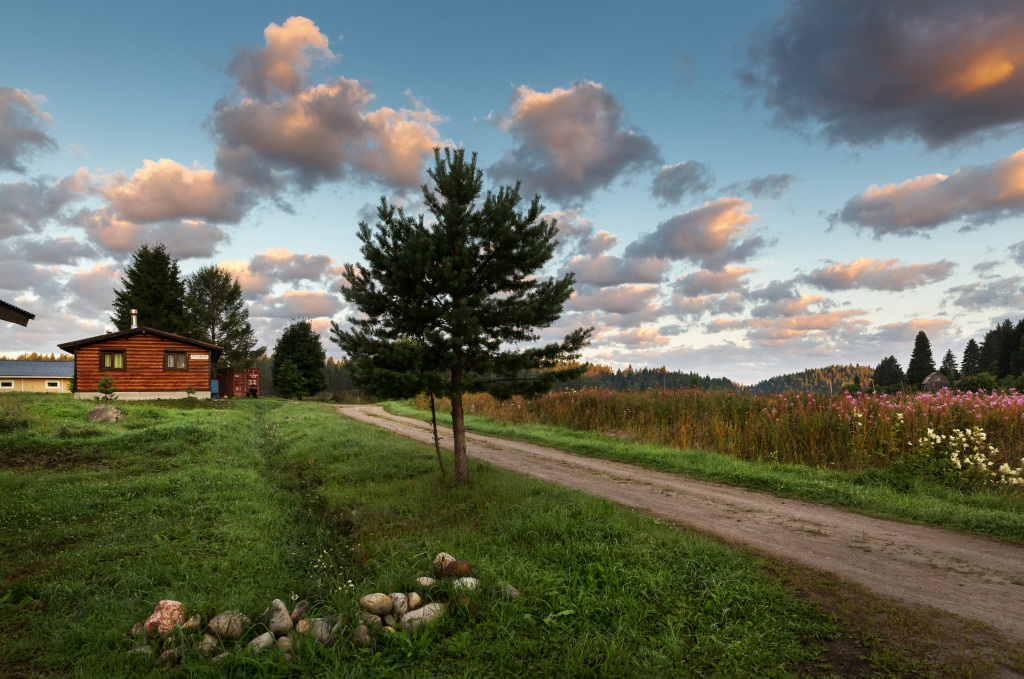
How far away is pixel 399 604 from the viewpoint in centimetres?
461

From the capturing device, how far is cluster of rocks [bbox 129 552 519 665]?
4.14 meters

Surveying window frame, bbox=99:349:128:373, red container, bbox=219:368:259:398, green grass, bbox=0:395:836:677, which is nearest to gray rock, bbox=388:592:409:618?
green grass, bbox=0:395:836:677

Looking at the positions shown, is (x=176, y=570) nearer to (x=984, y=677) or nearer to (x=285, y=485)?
(x=285, y=485)

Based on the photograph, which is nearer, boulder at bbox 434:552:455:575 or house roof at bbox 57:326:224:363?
boulder at bbox 434:552:455:575

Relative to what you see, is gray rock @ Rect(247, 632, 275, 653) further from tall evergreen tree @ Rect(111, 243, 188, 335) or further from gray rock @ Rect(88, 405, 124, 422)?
tall evergreen tree @ Rect(111, 243, 188, 335)

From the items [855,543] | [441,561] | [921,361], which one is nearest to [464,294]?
[441,561]

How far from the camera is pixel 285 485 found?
1115 cm

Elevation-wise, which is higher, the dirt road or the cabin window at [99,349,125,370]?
the cabin window at [99,349,125,370]

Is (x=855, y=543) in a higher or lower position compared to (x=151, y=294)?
lower

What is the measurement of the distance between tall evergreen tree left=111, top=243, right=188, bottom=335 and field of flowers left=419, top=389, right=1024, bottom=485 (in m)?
44.2

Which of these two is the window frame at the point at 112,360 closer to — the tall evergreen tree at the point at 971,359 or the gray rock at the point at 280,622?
the gray rock at the point at 280,622

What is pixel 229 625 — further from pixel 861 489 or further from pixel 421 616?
pixel 861 489

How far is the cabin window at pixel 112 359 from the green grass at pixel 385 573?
23780 millimetres

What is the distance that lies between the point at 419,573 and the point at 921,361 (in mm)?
67616
